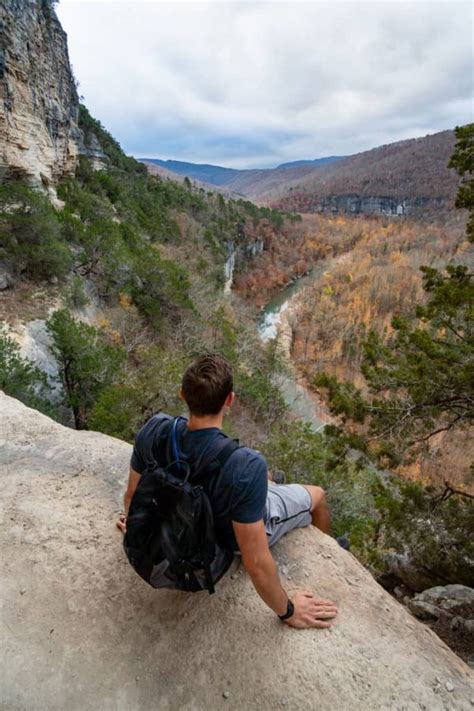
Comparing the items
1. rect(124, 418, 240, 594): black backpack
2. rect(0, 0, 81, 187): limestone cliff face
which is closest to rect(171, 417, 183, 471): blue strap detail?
rect(124, 418, 240, 594): black backpack

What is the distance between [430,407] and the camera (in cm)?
664

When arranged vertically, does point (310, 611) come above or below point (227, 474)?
below

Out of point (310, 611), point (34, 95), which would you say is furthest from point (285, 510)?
point (34, 95)

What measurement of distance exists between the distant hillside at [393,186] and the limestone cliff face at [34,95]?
11281cm

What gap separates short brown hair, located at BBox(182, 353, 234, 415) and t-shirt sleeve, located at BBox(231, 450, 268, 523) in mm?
381

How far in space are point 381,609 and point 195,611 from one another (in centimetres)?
138

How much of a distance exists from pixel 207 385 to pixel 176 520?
77cm

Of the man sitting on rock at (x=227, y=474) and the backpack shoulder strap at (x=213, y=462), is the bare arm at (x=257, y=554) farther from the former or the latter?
the backpack shoulder strap at (x=213, y=462)

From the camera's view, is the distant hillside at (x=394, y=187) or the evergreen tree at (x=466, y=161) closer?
the evergreen tree at (x=466, y=161)

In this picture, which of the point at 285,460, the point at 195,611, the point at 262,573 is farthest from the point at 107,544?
the point at 285,460

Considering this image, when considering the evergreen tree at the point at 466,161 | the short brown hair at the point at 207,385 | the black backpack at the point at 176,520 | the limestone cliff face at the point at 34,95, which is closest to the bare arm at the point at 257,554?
the black backpack at the point at 176,520

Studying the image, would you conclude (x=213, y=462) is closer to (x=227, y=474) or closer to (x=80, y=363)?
(x=227, y=474)

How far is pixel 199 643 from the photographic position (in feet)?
9.14

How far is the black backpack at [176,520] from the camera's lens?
224cm
